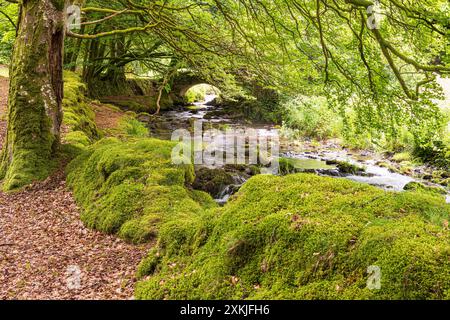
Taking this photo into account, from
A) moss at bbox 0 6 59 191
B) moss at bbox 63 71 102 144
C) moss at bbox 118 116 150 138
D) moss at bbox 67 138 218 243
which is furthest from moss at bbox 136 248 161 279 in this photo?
moss at bbox 118 116 150 138

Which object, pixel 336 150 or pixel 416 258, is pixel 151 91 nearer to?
pixel 336 150

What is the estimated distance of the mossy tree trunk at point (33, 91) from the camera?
7.79 m

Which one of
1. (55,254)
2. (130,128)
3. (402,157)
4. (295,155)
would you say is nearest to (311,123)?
(295,155)

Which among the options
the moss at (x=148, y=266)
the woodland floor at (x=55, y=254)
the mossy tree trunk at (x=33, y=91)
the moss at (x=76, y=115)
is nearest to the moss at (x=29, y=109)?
the mossy tree trunk at (x=33, y=91)

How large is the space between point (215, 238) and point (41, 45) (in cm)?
617

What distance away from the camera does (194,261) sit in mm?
3982

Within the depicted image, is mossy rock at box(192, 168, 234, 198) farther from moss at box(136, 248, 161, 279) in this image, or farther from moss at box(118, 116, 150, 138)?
moss at box(136, 248, 161, 279)

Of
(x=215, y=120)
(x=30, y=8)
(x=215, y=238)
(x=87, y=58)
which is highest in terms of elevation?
(x=87, y=58)

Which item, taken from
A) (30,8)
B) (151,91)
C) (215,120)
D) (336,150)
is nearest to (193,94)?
(151,91)

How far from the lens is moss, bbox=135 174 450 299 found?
2.65 meters

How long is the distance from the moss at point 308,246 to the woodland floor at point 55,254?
0.64 metres

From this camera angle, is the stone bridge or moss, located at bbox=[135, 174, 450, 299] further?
the stone bridge

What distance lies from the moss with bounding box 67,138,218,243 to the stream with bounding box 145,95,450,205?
2793 mm
